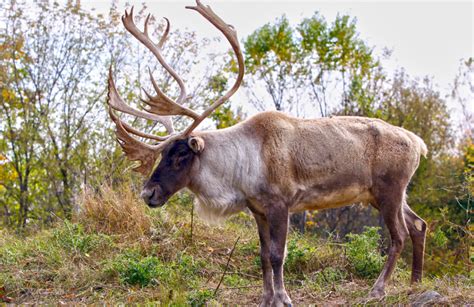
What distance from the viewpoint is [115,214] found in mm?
9531

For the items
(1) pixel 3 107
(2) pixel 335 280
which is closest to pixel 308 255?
(2) pixel 335 280

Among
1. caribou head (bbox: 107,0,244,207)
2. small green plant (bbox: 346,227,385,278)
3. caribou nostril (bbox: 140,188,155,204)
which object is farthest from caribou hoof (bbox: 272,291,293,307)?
small green plant (bbox: 346,227,385,278)

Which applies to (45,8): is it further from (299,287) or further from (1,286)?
(299,287)

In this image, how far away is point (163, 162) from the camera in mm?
6801

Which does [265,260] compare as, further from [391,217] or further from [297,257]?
[297,257]

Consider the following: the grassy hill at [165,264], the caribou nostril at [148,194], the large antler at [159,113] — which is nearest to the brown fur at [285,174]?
the caribou nostril at [148,194]

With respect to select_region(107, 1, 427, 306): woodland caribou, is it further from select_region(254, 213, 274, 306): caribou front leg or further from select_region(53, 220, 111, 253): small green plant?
select_region(53, 220, 111, 253): small green plant

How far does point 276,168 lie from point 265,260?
0.95m

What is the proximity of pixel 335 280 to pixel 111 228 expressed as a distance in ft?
10.3

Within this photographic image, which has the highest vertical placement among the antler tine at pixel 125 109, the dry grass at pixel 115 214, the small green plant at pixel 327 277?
the antler tine at pixel 125 109

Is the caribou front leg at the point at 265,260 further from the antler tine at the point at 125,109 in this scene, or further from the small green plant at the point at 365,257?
the small green plant at the point at 365,257

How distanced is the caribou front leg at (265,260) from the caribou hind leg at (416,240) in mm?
1513

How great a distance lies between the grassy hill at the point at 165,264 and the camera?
285 inches

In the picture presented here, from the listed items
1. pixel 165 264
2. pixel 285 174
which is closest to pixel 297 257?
pixel 165 264
